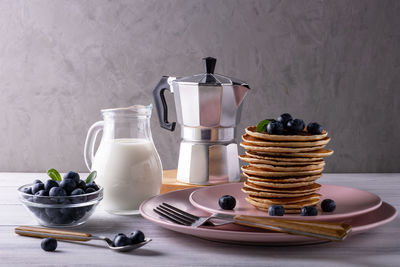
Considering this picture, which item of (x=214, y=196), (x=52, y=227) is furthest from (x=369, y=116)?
(x=52, y=227)

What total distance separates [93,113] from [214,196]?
988 millimetres

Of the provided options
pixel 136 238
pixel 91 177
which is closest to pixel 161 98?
pixel 91 177

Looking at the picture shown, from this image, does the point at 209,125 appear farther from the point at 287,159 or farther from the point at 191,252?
the point at 191,252

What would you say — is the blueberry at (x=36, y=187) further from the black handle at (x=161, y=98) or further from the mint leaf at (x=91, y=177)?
the black handle at (x=161, y=98)

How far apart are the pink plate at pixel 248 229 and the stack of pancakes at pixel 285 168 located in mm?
119

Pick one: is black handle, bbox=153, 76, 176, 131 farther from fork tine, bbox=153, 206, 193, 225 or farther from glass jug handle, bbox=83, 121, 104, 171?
fork tine, bbox=153, 206, 193, 225

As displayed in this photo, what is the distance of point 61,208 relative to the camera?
0.97 m

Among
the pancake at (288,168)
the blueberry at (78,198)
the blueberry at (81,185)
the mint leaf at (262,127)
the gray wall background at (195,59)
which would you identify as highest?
the gray wall background at (195,59)

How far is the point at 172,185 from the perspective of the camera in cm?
136

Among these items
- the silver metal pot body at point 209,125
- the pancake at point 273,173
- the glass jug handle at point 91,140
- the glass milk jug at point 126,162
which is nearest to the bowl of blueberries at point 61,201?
the glass milk jug at point 126,162

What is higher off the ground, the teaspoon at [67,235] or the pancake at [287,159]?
the pancake at [287,159]

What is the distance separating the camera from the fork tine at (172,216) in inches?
36.2

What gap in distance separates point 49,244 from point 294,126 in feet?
1.79

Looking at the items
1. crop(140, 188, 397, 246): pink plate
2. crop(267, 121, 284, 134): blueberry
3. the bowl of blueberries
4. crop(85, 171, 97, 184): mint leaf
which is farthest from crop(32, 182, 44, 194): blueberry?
crop(267, 121, 284, 134): blueberry
